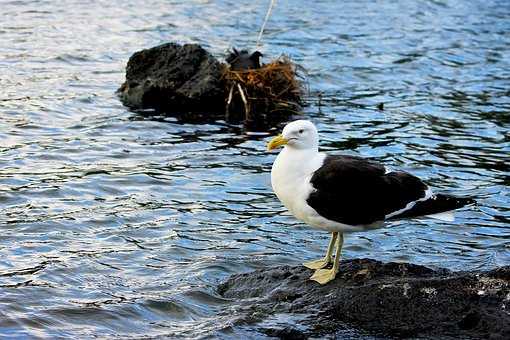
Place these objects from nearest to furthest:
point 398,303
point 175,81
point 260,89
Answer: point 398,303 → point 260,89 → point 175,81

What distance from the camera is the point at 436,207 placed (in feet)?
23.8

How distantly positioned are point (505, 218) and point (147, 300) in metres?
4.28

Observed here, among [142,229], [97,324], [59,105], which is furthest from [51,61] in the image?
[97,324]

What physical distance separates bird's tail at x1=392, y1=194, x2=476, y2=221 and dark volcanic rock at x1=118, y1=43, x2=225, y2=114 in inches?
295

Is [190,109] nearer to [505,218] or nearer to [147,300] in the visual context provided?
[505,218]

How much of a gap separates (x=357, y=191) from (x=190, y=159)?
5188 mm

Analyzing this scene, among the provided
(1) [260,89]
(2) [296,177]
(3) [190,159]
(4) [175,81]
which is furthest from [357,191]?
(4) [175,81]

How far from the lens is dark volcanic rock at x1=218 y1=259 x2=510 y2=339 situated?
616 centimetres

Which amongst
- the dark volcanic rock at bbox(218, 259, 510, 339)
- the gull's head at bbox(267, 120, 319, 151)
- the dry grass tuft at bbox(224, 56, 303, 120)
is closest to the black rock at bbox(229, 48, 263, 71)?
the dry grass tuft at bbox(224, 56, 303, 120)

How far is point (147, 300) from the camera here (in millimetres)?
7398

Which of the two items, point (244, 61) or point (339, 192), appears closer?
point (339, 192)

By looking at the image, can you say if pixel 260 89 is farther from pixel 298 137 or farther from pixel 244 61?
pixel 298 137

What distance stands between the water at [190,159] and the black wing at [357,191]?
2.89 ft

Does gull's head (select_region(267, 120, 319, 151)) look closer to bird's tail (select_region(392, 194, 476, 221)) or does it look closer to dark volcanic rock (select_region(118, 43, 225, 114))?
bird's tail (select_region(392, 194, 476, 221))
